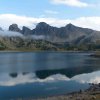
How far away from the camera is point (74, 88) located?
90938mm

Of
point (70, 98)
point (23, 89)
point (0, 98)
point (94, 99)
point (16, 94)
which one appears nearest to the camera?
point (94, 99)

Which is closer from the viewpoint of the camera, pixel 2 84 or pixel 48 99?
pixel 48 99

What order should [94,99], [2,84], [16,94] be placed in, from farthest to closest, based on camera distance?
[2,84], [16,94], [94,99]

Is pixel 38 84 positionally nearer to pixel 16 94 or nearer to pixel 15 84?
pixel 15 84

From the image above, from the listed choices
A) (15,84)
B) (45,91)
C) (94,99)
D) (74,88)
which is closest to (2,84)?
(15,84)

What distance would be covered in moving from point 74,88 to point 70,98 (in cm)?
2173

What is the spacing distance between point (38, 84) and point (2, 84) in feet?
44.5

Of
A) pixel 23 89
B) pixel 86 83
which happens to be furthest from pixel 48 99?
pixel 86 83

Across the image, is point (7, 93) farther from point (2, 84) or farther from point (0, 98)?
point (2, 84)

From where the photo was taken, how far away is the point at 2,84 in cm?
9844

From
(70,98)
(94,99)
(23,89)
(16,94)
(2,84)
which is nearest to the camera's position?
(94,99)

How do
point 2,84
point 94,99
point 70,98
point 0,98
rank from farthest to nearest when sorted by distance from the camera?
point 2,84, point 0,98, point 70,98, point 94,99

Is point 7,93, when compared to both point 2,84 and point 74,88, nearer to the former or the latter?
point 2,84

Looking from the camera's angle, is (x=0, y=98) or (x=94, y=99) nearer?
(x=94, y=99)
